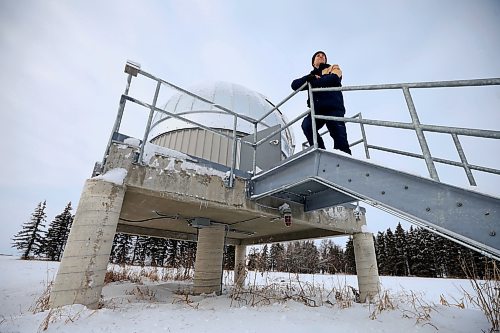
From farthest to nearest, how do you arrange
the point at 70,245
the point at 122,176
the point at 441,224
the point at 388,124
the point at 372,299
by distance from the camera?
1. the point at 372,299
2. the point at 122,176
3. the point at 70,245
4. the point at 388,124
5. the point at 441,224

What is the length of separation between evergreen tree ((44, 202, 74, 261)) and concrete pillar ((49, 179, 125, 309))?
3618 cm

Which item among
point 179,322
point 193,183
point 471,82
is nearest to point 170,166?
point 193,183

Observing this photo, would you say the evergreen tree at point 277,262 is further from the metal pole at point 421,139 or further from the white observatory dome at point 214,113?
the metal pole at point 421,139

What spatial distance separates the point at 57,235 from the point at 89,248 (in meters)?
37.5

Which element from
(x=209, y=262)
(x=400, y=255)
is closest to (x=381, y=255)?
(x=400, y=255)

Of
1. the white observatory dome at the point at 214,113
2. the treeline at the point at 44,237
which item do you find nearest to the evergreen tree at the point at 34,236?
the treeline at the point at 44,237

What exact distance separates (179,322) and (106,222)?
1.66 m

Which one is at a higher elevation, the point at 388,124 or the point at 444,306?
the point at 388,124

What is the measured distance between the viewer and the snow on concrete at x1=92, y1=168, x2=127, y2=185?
3455 mm

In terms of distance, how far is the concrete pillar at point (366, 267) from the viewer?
6.18 meters

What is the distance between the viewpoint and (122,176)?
360cm

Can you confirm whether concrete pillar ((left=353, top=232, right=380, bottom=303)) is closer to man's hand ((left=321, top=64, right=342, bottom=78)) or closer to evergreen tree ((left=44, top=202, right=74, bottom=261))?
man's hand ((left=321, top=64, right=342, bottom=78))

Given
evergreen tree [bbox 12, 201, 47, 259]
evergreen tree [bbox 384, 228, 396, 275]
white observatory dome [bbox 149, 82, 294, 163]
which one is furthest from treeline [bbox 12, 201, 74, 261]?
evergreen tree [bbox 384, 228, 396, 275]

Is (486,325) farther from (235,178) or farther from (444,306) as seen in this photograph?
(235,178)
